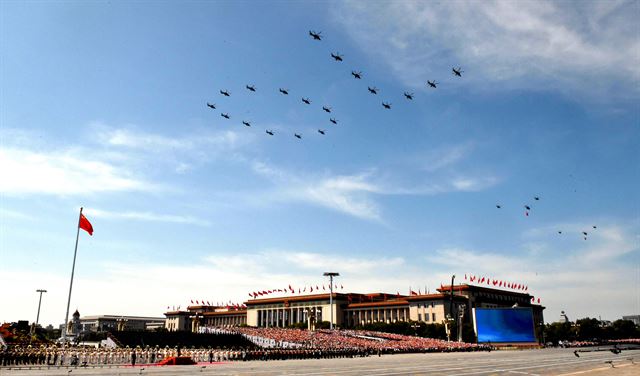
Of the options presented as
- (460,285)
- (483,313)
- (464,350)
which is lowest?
(464,350)

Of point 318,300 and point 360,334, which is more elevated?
point 318,300

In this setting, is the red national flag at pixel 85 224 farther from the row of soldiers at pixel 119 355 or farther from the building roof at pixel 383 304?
the building roof at pixel 383 304

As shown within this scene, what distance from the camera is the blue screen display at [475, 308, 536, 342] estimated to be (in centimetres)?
9194

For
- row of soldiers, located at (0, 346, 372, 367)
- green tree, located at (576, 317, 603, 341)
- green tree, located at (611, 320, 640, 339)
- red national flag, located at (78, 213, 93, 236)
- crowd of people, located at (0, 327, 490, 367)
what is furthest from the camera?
green tree, located at (611, 320, 640, 339)

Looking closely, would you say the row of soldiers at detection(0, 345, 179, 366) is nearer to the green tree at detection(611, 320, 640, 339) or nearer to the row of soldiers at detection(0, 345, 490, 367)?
the row of soldiers at detection(0, 345, 490, 367)

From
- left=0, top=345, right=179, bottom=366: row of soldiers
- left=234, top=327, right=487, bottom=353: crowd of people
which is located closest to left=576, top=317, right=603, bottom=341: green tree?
left=234, top=327, right=487, bottom=353: crowd of people

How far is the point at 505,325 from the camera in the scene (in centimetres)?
9275

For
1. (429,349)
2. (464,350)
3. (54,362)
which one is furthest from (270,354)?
(464,350)

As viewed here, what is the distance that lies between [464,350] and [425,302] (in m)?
61.5

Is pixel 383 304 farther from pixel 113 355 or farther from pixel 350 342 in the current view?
pixel 113 355

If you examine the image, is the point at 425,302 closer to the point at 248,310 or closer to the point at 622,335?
the point at 248,310

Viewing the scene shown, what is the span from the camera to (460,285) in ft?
533

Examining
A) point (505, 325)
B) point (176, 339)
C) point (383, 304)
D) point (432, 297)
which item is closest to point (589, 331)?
point (432, 297)

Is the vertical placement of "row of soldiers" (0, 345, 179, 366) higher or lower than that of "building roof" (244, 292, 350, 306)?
lower
